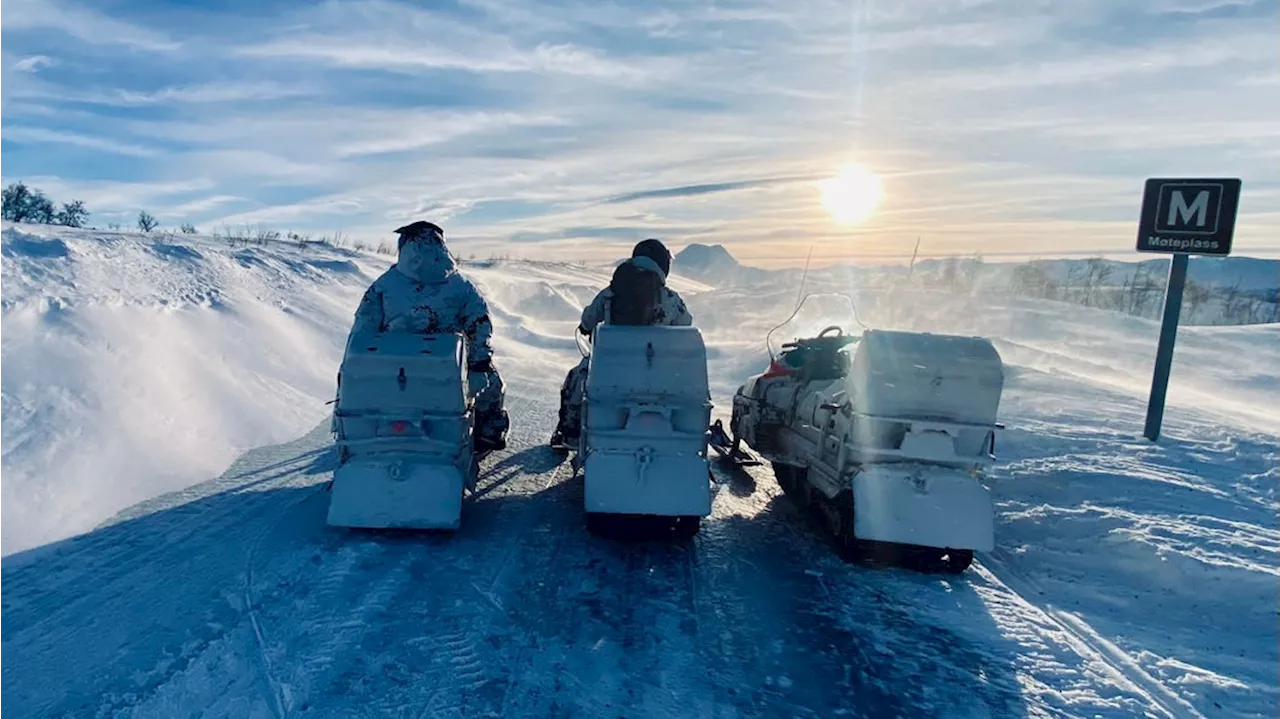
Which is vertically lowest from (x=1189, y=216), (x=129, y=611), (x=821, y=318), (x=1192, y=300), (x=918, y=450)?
(x=129, y=611)

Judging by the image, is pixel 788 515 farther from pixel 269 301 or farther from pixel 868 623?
pixel 269 301

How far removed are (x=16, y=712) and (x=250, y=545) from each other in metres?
2.03

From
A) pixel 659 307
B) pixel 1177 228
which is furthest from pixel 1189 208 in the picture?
pixel 659 307

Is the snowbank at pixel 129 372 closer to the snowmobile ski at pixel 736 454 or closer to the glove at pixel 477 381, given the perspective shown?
the glove at pixel 477 381

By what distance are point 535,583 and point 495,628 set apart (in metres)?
0.69

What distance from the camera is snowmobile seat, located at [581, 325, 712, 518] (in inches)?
221

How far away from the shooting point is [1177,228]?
28.8 ft

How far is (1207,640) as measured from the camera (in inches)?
178

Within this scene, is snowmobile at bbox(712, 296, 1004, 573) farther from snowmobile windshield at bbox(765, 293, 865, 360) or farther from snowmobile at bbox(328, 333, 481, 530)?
snowmobile at bbox(328, 333, 481, 530)

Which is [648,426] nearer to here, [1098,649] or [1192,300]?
[1098,649]

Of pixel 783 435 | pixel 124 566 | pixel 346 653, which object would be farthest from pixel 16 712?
pixel 783 435

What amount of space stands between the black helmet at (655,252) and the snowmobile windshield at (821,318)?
145 centimetres

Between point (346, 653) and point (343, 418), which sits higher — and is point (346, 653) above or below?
below

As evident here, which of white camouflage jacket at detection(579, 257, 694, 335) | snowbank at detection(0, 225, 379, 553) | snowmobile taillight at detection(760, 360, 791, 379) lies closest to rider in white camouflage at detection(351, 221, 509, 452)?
white camouflage jacket at detection(579, 257, 694, 335)
